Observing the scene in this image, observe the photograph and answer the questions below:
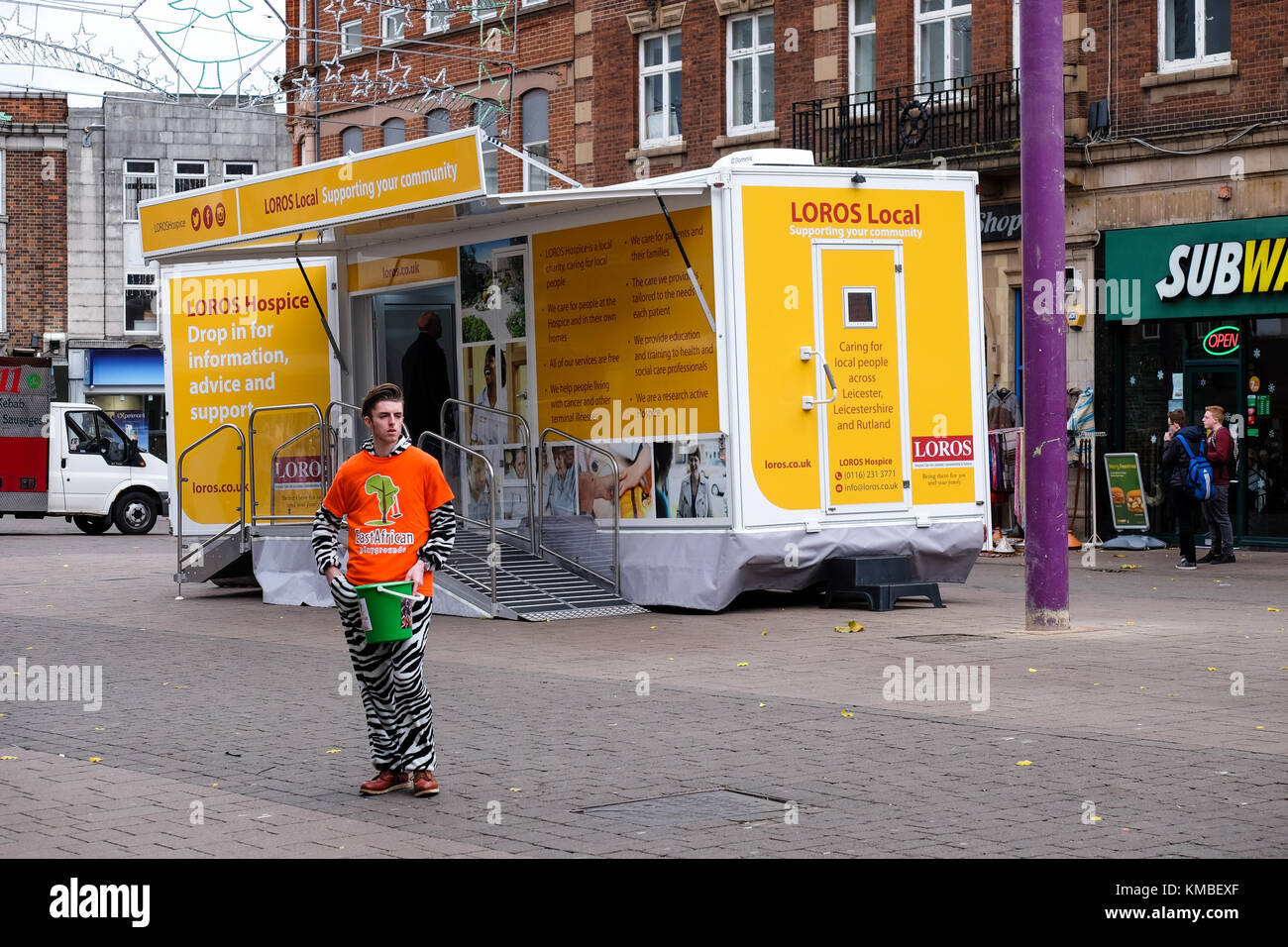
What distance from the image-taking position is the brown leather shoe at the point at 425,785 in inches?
290

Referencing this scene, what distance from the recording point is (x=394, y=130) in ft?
121

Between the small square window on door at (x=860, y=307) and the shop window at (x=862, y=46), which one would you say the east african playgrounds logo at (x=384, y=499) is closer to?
the small square window on door at (x=860, y=307)

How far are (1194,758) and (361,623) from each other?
12.0 ft

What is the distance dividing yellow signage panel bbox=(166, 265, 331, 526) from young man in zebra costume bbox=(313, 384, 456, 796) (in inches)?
447

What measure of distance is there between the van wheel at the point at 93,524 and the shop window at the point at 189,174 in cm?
2176

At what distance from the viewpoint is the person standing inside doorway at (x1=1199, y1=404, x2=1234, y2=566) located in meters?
21.1

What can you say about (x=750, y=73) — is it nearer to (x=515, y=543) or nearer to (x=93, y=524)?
(x=93, y=524)

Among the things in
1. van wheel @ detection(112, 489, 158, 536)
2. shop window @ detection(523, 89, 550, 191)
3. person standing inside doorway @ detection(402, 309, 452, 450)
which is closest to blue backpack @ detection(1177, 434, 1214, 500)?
person standing inside doorway @ detection(402, 309, 452, 450)

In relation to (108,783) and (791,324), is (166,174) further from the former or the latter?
(108,783)

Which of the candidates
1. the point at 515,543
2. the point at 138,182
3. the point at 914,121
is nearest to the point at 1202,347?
the point at 914,121

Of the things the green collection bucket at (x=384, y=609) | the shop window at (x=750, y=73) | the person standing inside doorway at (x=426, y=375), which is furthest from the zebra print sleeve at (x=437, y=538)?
the shop window at (x=750, y=73)

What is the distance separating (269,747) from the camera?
8641 mm
